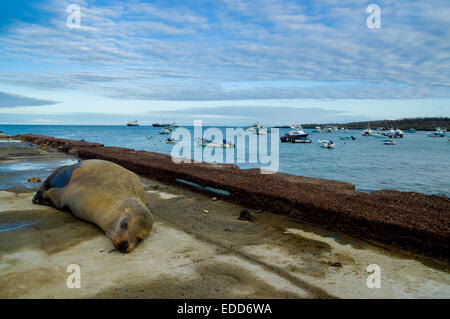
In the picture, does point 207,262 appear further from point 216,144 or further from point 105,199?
point 216,144

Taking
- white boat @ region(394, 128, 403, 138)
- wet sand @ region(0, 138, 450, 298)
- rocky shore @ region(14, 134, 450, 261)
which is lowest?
wet sand @ region(0, 138, 450, 298)

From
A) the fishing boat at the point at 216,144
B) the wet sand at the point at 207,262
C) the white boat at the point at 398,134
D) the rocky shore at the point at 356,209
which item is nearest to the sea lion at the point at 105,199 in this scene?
the wet sand at the point at 207,262

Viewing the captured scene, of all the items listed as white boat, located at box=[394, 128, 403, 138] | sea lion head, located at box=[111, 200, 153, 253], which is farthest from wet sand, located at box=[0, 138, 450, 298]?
white boat, located at box=[394, 128, 403, 138]

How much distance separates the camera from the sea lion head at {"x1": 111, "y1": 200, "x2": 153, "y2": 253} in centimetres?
479

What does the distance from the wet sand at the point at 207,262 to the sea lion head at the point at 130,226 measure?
151 millimetres

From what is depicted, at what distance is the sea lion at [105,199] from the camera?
16.5 feet

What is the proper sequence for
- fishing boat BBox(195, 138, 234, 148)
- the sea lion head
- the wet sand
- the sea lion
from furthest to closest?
fishing boat BBox(195, 138, 234, 148)
the sea lion
the sea lion head
the wet sand

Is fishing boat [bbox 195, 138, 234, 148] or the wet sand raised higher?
fishing boat [bbox 195, 138, 234, 148]

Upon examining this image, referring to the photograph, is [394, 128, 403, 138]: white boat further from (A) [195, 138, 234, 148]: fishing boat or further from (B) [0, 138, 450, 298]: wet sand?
(B) [0, 138, 450, 298]: wet sand

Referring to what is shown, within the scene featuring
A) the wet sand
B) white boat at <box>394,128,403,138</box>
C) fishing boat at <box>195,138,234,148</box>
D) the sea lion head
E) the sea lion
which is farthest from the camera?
white boat at <box>394,128,403,138</box>

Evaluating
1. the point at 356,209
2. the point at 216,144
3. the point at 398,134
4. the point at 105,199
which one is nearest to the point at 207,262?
the point at 105,199

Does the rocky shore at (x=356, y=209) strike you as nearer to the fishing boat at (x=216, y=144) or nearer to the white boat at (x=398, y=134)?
the fishing boat at (x=216, y=144)

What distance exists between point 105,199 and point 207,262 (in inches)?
104

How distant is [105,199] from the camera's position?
590cm
